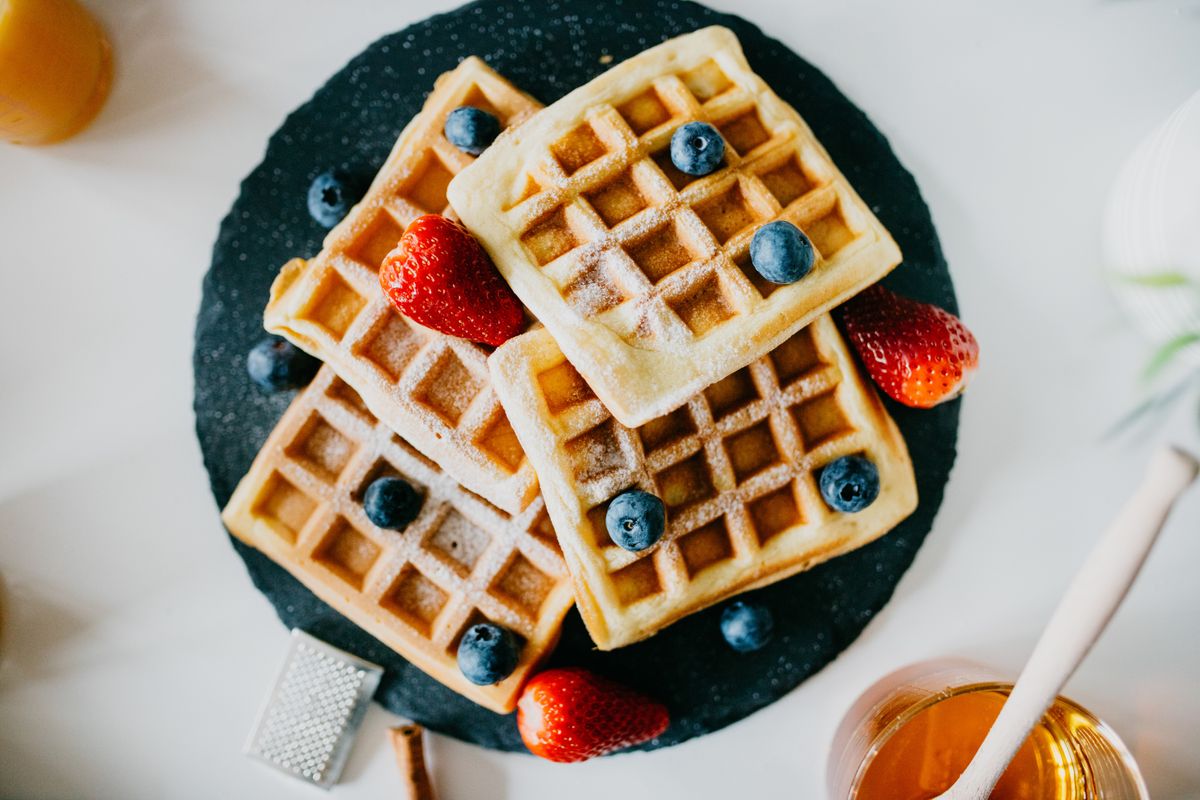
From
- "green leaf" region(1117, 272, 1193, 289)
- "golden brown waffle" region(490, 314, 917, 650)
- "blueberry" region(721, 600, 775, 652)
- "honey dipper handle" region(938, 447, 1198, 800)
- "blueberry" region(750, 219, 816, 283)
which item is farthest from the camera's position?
"blueberry" region(721, 600, 775, 652)

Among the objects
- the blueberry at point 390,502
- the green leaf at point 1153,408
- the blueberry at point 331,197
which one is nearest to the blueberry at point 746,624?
the blueberry at point 390,502

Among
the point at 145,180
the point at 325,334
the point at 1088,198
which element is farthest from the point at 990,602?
the point at 145,180

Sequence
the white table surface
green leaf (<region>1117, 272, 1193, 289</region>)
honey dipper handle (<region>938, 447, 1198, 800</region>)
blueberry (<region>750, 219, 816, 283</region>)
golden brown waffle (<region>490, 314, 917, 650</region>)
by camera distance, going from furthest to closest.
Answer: the white table surface
green leaf (<region>1117, 272, 1193, 289</region>)
golden brown waffle (<region>490, 314, 917, 650</region>)
blueberry (<region>750, 219, 816, 283</region>)
honey dipper handle (<region>938, 447, 1198, 800</region>)

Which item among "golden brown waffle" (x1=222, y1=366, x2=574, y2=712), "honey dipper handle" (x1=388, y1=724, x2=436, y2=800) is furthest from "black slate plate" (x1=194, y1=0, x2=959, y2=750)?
"golden brown waffle" (x1=222, y1=366, x2=574, y2=712)

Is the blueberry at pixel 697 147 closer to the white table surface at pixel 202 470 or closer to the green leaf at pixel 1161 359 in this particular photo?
the white table surface at pixel 202 470

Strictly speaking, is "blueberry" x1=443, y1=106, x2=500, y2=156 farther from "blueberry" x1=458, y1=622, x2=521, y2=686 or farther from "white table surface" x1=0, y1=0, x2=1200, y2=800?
"blueberry" x1=458, y1=622, x2=521, y2=686
